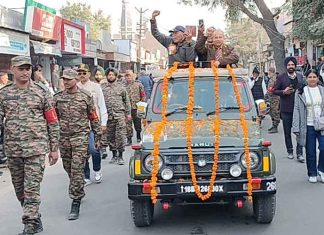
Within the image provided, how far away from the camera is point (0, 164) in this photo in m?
10.7

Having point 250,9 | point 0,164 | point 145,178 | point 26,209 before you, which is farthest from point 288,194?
point 250,9

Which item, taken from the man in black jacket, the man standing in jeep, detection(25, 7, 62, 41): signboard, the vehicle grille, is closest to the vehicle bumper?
the vehicle grille

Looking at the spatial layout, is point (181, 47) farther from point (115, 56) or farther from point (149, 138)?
point (115, 56)

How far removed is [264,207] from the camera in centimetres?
584

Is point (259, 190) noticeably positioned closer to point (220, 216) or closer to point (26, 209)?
point (220, 216)

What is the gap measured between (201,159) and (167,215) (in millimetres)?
1265

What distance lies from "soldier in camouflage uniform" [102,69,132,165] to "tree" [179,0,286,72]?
18.1 m

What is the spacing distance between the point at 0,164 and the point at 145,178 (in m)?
5.89

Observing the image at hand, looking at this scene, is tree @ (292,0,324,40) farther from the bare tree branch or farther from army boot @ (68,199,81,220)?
army boot @ (68,199,81,220)

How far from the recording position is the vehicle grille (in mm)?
5613

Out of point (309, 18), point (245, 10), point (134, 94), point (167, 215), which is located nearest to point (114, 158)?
point (134, 94)

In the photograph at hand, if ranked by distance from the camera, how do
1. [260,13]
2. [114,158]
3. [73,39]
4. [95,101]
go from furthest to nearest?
[260,13] → [73,39] → [114,158] → [95,101]

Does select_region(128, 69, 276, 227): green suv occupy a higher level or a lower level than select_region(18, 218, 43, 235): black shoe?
higher

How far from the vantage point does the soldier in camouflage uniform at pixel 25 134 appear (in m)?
5.75
